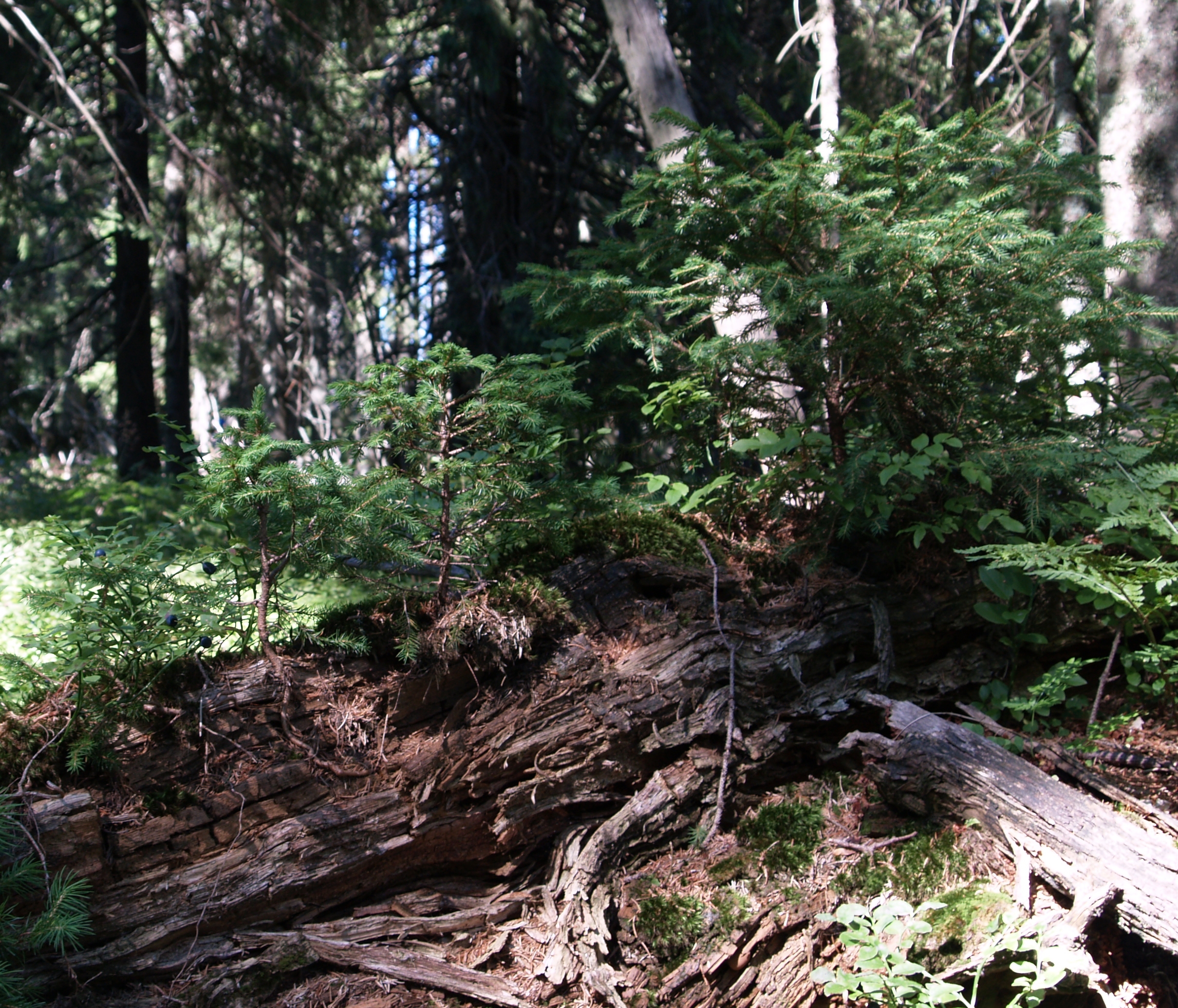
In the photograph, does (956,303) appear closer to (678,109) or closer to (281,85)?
(678,109)

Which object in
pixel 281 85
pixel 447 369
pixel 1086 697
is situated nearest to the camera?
pixel 447 369

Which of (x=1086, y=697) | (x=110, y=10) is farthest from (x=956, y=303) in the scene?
(x=110, y=10)

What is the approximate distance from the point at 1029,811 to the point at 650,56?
5763 millimetres

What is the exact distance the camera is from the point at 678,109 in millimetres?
6156

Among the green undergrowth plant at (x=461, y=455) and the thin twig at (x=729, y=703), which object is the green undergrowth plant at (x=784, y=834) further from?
the green undergrowth plant at (x=461, y=455)

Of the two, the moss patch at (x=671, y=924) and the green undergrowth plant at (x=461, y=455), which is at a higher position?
the green undergrowth plant at (x=461, y=455)

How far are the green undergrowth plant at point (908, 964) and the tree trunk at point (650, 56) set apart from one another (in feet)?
17.8

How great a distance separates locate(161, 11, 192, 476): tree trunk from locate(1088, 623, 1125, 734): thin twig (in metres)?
7.10

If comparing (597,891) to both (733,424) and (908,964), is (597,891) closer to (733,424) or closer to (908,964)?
(908,964)

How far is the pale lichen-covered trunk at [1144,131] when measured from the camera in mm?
5297

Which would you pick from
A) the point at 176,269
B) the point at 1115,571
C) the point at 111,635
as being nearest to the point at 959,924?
the point at 1115,571

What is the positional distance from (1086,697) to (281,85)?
837 centimetres

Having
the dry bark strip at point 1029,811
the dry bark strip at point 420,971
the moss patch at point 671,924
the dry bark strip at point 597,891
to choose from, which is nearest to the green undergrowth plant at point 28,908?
the dry bark strip at point 420,971

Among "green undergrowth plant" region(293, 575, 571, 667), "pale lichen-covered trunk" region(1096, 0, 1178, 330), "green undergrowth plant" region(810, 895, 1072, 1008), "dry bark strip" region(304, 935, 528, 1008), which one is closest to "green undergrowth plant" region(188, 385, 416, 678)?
"green undergrowth plant" region(293, 575, 571, 667)
